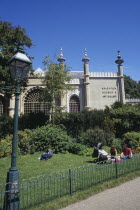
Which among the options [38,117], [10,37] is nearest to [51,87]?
[38,117]

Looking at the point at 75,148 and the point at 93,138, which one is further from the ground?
the point at 93,138

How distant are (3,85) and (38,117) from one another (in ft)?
15.9

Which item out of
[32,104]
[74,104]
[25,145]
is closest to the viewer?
[25,145]

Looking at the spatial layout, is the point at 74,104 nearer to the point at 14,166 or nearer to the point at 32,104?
the point at 32,104

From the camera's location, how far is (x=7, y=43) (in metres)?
15.4

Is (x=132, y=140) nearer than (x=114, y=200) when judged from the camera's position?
No

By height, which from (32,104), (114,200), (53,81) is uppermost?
(53,81)

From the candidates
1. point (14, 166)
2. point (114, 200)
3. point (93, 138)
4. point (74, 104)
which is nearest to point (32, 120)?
point (93, 138)

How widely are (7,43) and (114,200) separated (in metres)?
15.6

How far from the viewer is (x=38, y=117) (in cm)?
1691

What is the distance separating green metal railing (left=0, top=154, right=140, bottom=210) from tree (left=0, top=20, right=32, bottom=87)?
34.5 feet

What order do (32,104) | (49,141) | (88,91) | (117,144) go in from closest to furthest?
(49,141)
(117,144)
(32,104)
(88,91)

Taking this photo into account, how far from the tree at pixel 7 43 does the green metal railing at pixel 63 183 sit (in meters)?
10.5

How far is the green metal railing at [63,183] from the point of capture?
4465 mm
